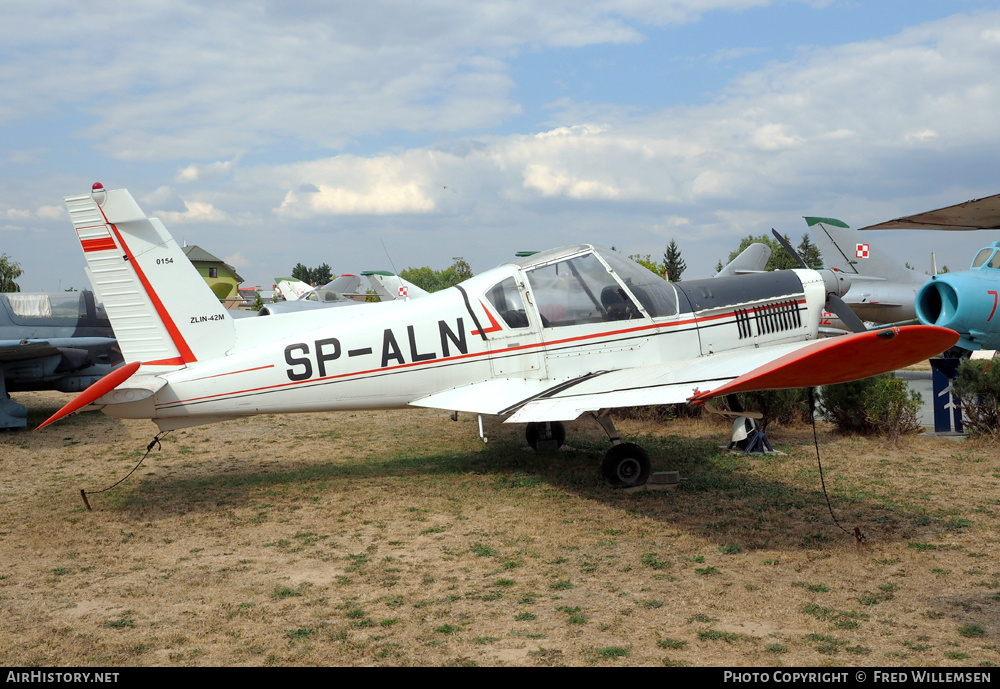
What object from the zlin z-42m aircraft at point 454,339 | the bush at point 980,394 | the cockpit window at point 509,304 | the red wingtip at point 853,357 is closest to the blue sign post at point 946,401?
the bush at point 980,394

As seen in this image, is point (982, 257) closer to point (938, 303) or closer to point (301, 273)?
point (938, 303)

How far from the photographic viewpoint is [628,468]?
738cm

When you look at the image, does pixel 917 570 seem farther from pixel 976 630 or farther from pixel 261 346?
pixel 261 346

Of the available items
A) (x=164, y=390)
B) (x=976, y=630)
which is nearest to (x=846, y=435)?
(x=976, y=630)

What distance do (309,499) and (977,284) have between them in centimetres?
888

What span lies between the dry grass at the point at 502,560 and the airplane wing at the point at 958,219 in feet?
9.38

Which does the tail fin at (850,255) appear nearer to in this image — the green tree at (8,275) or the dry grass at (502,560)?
the dry grass at (502,560)

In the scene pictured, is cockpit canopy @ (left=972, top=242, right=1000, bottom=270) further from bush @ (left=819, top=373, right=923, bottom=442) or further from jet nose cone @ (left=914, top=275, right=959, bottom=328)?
bush @ (left=819, top=373, right=923, bottom=442)

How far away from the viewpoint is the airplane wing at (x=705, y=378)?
465 cm

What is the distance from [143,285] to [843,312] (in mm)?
7681

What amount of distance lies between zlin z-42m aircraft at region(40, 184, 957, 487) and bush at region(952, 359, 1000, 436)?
2649 millimetres

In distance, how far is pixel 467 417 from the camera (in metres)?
12.3

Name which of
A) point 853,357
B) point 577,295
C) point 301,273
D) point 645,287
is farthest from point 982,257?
point 301,273

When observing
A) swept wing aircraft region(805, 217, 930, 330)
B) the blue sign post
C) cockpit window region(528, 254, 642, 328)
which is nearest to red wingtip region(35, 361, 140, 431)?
cockpit window region(528, 254, 642, 328)
